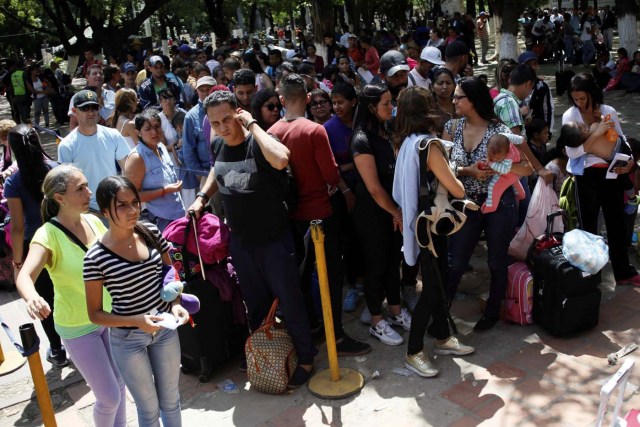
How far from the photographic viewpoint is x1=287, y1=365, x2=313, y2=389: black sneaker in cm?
448

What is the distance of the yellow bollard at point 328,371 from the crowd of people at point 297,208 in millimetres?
156

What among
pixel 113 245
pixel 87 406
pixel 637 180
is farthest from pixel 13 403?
pixel 637 180

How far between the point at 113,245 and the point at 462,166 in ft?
8.36

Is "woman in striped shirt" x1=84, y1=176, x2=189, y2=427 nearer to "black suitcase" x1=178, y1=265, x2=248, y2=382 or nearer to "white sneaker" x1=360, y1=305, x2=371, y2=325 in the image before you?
"black suitcase" x1=178, y1=265, x2=248, y2=382

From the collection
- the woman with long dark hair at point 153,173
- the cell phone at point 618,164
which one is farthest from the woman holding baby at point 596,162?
the woman with long dark hair at point 153,173

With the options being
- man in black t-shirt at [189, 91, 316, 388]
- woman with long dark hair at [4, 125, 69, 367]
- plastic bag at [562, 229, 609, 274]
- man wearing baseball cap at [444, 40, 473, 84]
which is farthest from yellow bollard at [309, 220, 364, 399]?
man wearing baseball cap at [444, 40, 473, 84]

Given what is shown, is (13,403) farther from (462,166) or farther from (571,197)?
(571,197)

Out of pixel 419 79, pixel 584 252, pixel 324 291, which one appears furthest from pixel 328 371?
pixel 419 79

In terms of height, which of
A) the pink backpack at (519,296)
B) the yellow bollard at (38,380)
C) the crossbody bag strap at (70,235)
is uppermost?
the crossbody bag strap at (70,235)

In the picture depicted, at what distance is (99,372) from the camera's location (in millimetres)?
3529

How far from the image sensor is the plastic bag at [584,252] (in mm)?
4605

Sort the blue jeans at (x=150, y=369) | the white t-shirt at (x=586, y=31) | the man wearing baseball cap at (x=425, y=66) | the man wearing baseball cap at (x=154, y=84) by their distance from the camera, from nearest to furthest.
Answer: the blue jeans at (x=150, y=369) < the man wearing baseball cap at (x=425, y=66) < the man wearing baseball cap at (x=154, y=84) < the white t-shirt at (x=586, y=31)

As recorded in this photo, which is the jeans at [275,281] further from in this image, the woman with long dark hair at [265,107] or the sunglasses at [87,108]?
the sunglasses at [87,108]

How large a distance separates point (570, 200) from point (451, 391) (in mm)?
2152
